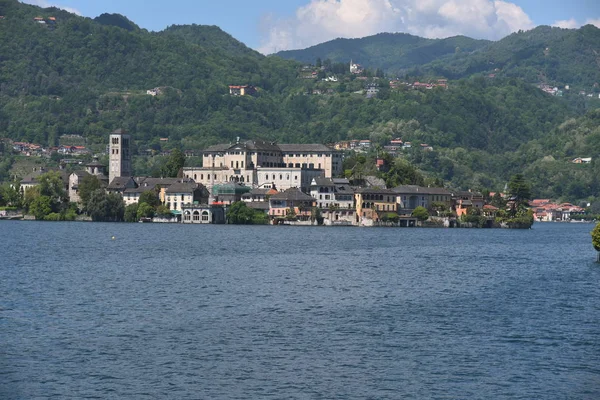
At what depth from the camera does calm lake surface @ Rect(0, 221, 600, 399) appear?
32.2 metres

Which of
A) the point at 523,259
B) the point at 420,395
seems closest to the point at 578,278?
the point at 523,259

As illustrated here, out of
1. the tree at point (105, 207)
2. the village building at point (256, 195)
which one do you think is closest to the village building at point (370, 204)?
the village building at point (256, 195)

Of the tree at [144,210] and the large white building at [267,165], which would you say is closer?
the tree at [144,210]

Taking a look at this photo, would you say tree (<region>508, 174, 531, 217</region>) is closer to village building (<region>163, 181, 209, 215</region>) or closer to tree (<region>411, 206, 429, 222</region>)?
tree (<region>411, 206, 429, 222</region>)

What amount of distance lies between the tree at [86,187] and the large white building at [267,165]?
14.0m

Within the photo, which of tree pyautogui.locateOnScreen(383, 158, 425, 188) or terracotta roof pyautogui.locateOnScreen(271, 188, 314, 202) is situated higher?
tree pyautogui.locateOnScreen(383, 158, 425, 188)

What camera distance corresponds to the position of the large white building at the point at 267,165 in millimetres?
143625

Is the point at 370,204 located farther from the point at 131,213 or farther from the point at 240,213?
the point at 131,213

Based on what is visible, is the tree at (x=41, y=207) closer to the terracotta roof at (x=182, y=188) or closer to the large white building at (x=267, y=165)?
the terracotta roof at (x=182, y=188)

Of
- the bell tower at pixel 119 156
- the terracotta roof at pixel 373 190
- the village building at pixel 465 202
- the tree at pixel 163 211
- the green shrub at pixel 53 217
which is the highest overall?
the bell tower at pixel 119 156

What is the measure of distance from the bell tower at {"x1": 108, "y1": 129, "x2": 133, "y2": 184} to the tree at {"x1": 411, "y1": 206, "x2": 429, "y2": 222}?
44633 millimetres

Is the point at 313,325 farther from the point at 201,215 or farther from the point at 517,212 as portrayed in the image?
the point at 517,212


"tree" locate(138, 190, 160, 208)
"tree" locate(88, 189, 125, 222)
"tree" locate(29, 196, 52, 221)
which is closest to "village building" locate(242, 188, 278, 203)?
"tree" locate(138, 190, 160, 208)

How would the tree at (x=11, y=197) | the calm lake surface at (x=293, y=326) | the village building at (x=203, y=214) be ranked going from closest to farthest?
1. the calm lake surface at (x=293, y=326)
2. the village building at (x=203, y=214)
3. the tree at (x=11, y=197)
